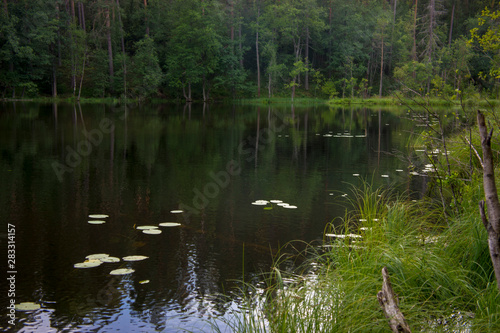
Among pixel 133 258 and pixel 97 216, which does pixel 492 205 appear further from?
pixel 97 216

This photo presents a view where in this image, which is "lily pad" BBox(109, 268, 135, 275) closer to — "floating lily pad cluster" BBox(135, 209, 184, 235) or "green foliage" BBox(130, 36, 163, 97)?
"floating lily pad cluster" BBox(135, 209, 184, 235)

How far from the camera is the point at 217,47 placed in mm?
53562

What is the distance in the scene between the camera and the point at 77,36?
48.5 m

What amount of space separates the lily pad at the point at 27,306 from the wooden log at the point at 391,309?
10.4ft

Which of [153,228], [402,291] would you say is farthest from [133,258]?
[402,291]

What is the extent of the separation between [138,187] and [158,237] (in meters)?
3.42

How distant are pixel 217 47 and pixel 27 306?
51044 millimetres

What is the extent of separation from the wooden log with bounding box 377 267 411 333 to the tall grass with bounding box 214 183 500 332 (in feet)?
1.03

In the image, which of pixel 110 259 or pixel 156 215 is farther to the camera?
pixel 156 215

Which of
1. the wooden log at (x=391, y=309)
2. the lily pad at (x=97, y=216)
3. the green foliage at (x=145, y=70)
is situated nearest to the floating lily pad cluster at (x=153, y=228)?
the lily pad at (x=97, y=216)

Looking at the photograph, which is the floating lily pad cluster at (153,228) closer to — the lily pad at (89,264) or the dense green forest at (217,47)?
the lily pad at (89,264)

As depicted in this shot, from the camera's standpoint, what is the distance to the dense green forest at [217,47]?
4728 cm

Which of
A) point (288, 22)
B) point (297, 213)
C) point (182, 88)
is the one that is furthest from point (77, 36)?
point (297, 213)

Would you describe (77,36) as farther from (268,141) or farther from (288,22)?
(268,141)
